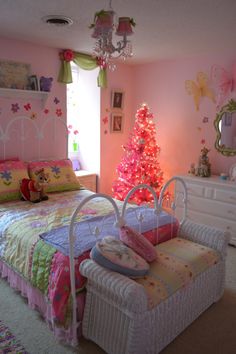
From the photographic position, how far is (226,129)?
396cm

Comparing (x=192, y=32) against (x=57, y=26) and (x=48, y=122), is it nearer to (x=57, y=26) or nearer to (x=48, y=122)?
(x=57, y=26)

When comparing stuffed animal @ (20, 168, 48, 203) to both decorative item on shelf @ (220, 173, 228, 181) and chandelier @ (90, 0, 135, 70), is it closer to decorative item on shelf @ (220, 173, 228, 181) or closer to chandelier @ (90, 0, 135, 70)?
chandelier @ (90, 0, 135, 70)

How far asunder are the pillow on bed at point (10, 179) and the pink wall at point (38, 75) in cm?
65

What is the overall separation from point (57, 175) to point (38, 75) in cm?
133

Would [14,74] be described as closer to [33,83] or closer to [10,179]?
[33,83]

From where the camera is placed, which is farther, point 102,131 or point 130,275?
point 102,131

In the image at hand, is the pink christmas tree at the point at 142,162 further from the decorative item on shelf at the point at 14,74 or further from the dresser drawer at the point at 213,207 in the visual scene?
the decorative item on shelf at the point at 14,74

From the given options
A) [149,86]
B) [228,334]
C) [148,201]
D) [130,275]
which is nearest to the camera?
[130,275]

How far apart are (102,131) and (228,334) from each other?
3.26 metres

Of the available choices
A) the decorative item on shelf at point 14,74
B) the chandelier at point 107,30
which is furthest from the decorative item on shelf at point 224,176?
the decorative item on shelf at point 14,74

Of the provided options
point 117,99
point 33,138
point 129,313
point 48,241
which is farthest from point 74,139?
point 129,313

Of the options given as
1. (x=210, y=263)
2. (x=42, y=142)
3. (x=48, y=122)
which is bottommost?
(x=210, y=263)

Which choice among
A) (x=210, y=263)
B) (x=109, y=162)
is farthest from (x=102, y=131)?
(x=210, y=263)

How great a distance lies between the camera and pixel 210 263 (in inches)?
89.7
